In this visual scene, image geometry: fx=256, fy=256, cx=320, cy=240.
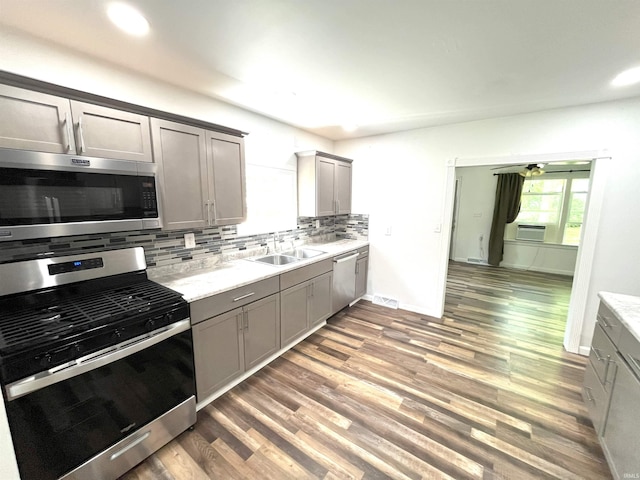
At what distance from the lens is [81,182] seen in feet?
4.84

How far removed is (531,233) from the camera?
19.3 ft

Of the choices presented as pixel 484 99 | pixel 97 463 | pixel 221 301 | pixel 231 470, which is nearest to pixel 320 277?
pixel 221 301

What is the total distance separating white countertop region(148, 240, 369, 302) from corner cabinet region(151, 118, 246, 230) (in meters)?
0.44

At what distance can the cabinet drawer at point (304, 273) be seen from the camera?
2530 mm

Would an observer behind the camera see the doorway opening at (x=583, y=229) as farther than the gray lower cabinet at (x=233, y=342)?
Yes

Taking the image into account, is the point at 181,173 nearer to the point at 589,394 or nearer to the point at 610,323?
the point at 610,323

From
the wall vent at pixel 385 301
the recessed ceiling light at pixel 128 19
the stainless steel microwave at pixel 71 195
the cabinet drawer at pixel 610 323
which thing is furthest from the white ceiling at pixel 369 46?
the wall vent at pixel 385 301

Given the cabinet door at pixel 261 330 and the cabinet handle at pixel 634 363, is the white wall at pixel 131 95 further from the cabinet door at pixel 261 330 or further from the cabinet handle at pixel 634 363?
the cabinet handle at pixel 634 363

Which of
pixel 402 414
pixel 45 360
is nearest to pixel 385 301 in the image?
pixel 402 414

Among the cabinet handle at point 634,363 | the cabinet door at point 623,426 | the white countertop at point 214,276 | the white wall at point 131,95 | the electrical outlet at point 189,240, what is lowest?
the cabinet door at point 623,426

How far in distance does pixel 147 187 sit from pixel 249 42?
1.15m

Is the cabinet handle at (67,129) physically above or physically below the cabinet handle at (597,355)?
above

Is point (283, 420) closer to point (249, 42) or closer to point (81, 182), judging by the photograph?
point (81, 182)

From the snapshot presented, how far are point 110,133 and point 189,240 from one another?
101 centimetres
